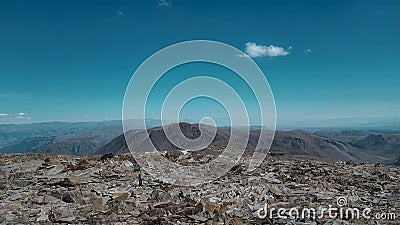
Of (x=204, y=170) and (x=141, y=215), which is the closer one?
(x=141, y=215)

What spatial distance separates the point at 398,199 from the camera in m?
17.6

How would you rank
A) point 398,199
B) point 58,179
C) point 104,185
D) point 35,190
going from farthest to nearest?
point 58,179, point 104,185, point 35,190, point 398,199

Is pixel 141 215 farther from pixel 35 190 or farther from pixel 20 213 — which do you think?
pixel 35 190

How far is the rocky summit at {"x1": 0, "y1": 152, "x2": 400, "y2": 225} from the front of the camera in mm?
13836

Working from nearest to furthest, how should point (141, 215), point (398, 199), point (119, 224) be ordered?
point (119, 224) → point (141, 215) → point (398, 199)

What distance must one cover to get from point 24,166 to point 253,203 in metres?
20.2

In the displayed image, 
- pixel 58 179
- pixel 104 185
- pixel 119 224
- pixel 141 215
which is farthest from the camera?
pixel 58 179

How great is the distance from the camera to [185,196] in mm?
17375

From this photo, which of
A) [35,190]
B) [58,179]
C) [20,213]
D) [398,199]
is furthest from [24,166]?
[398,199]

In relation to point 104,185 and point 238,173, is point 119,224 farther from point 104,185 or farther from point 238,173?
point 238,173

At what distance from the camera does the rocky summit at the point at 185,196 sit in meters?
13.8

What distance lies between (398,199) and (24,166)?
26940mm

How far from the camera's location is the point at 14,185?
2053 cm

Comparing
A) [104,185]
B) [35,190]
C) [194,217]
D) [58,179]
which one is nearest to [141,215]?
[194,217]
